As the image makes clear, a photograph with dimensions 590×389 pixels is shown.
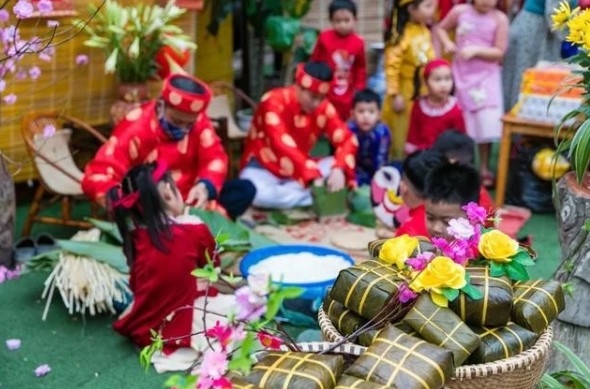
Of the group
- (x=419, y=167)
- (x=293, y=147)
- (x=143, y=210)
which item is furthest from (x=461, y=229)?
(x=293, y=147)

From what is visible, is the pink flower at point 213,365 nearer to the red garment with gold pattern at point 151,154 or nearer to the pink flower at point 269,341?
the pink flower at point 269,341

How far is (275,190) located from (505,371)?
10.7 feet

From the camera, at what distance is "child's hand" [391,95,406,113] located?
6059mm

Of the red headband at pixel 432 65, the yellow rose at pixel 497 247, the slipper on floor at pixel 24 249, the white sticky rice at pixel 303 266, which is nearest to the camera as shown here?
the yellow rose at pixel 497 247

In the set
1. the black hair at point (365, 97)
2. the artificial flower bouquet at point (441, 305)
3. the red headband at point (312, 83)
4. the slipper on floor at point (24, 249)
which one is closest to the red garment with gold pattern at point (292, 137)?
the red headband at point (312, 83)

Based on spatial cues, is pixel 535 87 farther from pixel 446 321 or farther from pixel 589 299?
pixel 446 321

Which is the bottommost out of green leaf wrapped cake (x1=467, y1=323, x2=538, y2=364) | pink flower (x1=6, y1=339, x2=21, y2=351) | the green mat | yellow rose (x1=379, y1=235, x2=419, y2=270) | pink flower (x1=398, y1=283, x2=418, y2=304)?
the green mat

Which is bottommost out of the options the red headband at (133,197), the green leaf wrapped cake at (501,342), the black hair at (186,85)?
the red headband at (133,197)

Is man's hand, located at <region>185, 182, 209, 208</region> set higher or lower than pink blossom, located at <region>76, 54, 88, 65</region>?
lower

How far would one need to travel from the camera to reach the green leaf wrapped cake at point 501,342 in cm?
204

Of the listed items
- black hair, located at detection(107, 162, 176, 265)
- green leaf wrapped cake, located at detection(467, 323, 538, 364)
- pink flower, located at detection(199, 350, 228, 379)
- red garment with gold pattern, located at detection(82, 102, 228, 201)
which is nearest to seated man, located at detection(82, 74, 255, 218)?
red garment with gold pattern, located at detection(82, 102, 228, 201)

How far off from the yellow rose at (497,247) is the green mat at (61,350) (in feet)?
5.08

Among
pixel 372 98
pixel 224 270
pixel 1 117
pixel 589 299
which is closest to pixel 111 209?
pixel 224 270

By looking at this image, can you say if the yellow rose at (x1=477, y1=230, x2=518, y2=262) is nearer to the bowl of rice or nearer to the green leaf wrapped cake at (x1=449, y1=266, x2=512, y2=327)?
the green leaf wrapped cake at (x1=449, y1=266, x2=512, y2=327)
